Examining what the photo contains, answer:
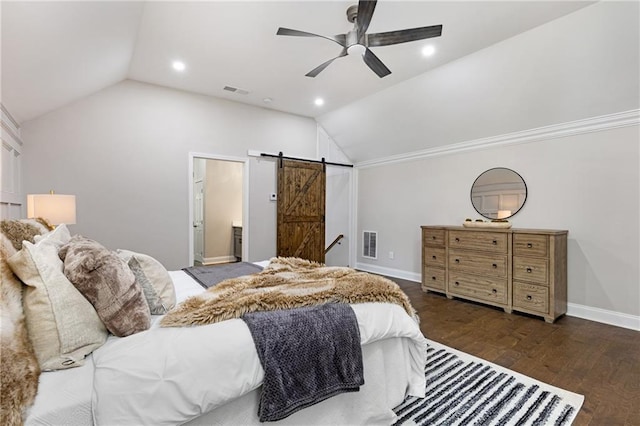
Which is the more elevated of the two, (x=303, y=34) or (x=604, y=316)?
(x=303, y=34)

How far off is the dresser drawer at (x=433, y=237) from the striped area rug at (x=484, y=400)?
6.94 feet

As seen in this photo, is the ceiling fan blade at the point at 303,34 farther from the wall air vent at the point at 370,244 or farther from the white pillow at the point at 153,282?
the wall air vent at the point at 370,244

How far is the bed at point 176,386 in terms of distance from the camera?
1048 mm

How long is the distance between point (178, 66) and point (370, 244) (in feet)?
14.0

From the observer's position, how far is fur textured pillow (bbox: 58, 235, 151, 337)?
4.18 ft

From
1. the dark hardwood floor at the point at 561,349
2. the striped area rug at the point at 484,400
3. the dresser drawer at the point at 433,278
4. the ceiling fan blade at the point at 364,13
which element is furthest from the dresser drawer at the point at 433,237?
the ceiling fan blade at the point at 364,13

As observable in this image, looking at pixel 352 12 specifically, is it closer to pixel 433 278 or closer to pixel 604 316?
pixel 433 278

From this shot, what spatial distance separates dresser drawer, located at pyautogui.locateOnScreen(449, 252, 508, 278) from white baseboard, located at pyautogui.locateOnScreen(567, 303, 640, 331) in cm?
84

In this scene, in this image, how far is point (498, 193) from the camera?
411 centimetres

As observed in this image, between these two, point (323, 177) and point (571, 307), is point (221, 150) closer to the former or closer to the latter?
point (323, 177)

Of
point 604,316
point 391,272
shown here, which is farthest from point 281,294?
point 391,272

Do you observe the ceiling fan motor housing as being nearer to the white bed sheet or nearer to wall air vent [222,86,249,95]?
wall air vent [222,86,249,95]

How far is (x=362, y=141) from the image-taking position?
5.52 m

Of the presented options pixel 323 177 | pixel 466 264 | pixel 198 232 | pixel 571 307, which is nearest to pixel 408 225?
pixel 466 264
